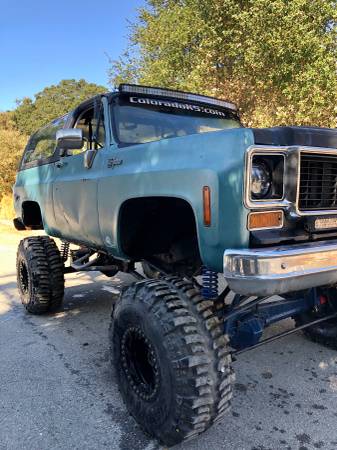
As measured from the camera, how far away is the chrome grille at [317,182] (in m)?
2.48

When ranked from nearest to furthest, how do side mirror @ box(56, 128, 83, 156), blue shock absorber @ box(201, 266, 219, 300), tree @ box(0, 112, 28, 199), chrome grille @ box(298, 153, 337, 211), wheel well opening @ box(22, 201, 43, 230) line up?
chrome grille @ box(298, 153, 337, 211), blue shock absorber @ box(201, 266, 219, 300), side mirror @ box(56, 128, 83, 156), wheel well opening @ box(22, 201, 43, 230), tree @ box(0, 112, 28, 199)

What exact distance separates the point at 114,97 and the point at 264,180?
5.84 ft

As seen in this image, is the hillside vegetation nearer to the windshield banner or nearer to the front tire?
the windshield banner

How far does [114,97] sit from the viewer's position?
367 cm

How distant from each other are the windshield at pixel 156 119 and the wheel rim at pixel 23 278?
220cm

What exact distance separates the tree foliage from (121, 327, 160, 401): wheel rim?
646 centimetres

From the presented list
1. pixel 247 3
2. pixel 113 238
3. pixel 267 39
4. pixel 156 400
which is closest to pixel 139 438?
pixel 156 400

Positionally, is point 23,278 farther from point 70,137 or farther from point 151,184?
point 151,184

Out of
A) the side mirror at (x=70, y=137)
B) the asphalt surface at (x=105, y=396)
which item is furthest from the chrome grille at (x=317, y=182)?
the side mirror at (x=70, y=137)

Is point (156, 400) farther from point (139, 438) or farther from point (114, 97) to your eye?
point (114, 97)

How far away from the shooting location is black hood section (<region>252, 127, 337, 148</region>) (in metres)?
2.32

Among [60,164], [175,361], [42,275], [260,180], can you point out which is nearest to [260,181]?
[260,180]

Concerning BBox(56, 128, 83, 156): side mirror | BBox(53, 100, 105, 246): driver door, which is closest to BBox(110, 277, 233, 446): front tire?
BBox(53, 100, 105, 246): driver door

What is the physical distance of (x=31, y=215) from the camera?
5699 mm
